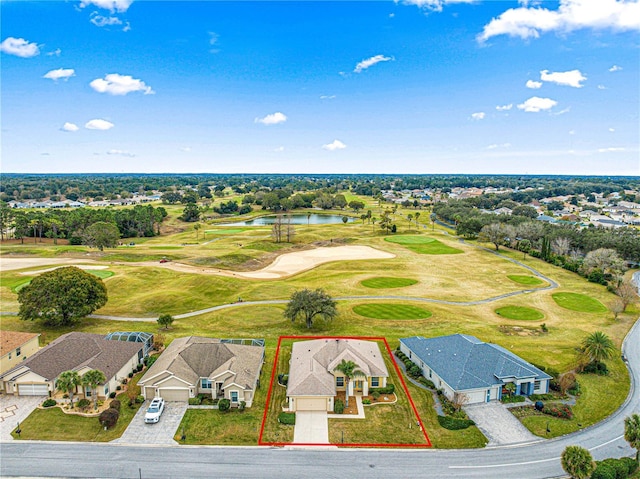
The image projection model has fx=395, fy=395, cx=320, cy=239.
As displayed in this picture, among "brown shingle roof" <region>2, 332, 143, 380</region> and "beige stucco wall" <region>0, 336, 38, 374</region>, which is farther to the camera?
"beige stucco wall" <region>0, 336, 38, 374</region>

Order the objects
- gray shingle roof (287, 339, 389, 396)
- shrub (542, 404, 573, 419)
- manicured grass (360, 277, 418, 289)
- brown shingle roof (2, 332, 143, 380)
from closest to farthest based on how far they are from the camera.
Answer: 1. shrub (542, 404, 573, 419)
2. gray shingle roof (287, 339, 389, 396)
3. brown shingle roof (2, 332, 143, 380)
4. manicured grass (360, 277, 418, 289)

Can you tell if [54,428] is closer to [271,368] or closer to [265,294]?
[271,368]

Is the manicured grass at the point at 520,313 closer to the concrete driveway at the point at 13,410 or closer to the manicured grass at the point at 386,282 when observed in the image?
the manicured grass at the point at 386,282

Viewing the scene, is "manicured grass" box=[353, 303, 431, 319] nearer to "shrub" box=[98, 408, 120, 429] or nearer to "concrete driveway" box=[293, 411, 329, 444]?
"concrete driveway" box=[293, 411, 329, 444]

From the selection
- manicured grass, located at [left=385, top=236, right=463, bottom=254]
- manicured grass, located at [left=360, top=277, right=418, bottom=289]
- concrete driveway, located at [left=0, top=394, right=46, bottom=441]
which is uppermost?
manicured grass, located at [left=385, top=236, right=463, bottom=254]

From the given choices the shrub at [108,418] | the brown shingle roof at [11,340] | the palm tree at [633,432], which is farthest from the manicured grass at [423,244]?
the brown shingle roof at [11,340]

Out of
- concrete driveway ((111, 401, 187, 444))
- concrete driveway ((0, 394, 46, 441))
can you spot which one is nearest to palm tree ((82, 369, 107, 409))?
concrete driveway ((111, 401, 187, 444))

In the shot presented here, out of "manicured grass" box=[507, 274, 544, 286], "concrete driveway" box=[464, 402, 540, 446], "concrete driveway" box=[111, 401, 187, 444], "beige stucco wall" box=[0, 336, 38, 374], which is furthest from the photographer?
"manicured grass" box=[507, 274, 544, 286]
